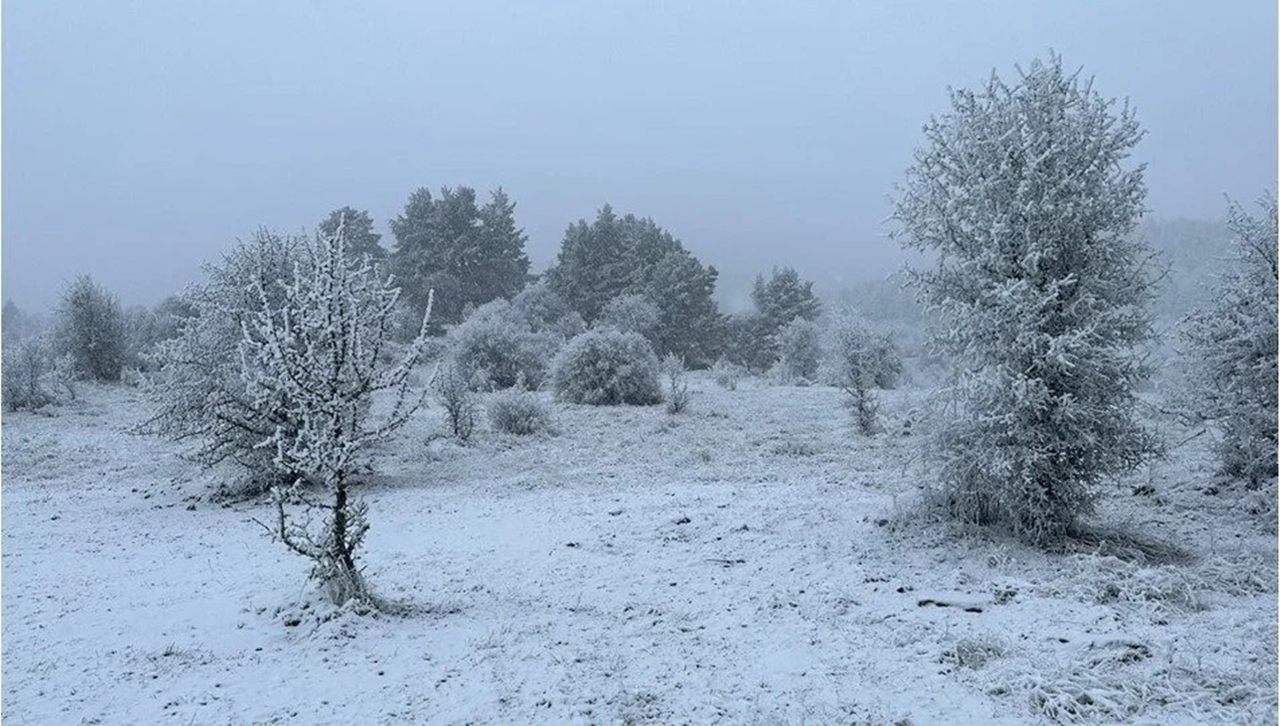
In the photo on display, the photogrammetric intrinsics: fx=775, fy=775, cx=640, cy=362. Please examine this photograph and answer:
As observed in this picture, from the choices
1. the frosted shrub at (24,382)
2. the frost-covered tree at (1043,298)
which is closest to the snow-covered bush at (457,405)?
the frost-covered tree at (1043,298)

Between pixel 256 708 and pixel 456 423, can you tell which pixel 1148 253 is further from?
pixel 456 423

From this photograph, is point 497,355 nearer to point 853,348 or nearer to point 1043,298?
point 853,348

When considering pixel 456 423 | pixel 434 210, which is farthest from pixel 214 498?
pixel 434 210

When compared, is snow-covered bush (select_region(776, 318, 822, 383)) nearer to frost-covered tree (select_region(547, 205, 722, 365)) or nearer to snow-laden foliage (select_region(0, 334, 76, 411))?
frost-covered tree (select_region(547, 205, 722, 365))

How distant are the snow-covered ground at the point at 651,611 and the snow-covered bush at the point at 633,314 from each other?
28083 mm

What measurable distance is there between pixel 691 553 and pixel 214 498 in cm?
843

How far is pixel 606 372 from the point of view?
24250mm

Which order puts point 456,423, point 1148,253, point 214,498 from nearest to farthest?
point 1148,253
point 214,498
point 456,423

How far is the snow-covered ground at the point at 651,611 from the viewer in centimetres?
501

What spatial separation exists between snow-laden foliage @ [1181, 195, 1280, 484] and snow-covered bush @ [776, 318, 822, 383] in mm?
28492

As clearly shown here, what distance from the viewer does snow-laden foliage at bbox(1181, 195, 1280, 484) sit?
9219 millimetres

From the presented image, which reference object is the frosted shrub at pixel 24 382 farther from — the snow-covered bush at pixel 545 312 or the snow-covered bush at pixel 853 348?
the snow-covered bush at pixel 853 348

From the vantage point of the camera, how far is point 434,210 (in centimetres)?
4981

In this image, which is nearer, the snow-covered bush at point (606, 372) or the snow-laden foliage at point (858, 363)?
the snow-laden foliage at point (858, 363)
